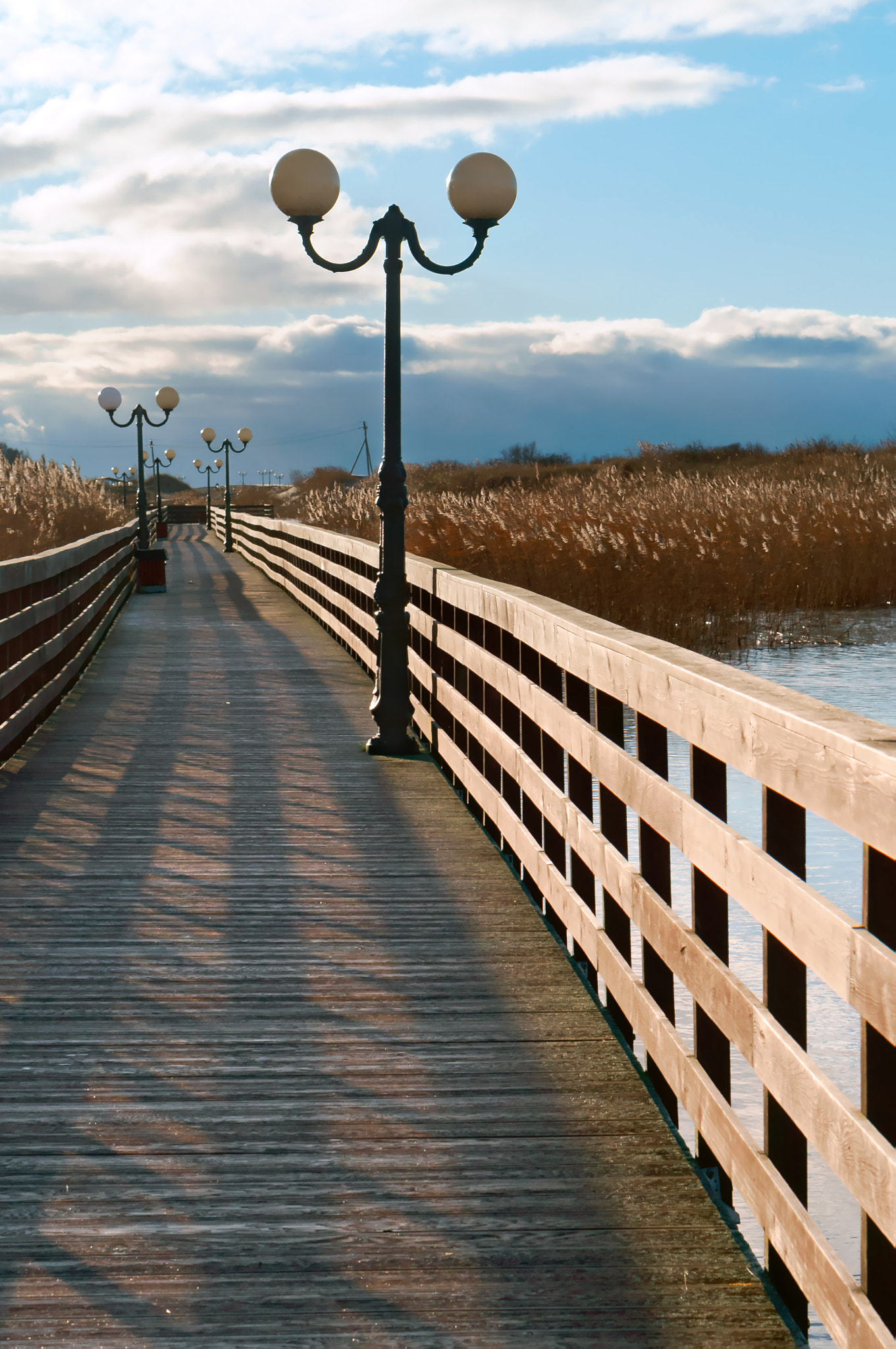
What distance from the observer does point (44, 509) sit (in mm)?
25000

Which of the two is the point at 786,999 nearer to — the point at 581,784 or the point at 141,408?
the point at 581,784

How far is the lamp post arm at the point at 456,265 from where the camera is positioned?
9.01 meters

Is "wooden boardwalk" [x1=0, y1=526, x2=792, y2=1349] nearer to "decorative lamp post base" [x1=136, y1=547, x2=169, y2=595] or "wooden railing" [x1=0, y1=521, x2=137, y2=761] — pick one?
"wooden railing" [x1=0, y1=521, x2=137, y2=761]

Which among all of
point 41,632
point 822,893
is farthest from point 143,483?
point 822,893

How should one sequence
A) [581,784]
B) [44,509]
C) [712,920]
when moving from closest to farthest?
[712,920], [581,784], [44,509]

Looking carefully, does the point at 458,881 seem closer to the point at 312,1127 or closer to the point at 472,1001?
the point at 472,1001


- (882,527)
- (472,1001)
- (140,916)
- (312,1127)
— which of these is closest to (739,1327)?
(312,1127)

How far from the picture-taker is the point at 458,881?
5770 mm

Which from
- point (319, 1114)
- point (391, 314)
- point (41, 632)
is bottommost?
point (319, 1114)

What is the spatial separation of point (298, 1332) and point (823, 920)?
49.2 inches

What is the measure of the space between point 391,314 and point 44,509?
1747 centimetres

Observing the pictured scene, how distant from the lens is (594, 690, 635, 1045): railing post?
4.02 m

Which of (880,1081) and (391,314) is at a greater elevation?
(391,314)

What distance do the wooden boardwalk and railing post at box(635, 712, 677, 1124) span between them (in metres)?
0.24
